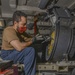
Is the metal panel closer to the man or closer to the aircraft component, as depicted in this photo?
the man

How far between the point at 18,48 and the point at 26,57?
23 centimetres

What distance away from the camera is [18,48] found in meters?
3.95

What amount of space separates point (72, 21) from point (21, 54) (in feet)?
4.84

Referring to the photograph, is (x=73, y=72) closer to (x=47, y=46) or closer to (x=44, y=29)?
(x=47, y=46)

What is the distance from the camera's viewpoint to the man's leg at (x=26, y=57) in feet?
12.7

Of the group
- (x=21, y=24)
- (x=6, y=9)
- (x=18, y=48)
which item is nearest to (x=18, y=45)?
(x=18, y=48)

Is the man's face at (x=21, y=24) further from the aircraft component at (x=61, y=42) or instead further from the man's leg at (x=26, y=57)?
the aircraft component at (x=61, y=42)

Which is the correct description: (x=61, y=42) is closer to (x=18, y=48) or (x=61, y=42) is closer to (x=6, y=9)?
(x=18, y=48)

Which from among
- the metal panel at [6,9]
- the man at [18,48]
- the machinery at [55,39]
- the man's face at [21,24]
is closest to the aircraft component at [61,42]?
the machinery at [55,39]

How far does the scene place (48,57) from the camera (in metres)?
4.71

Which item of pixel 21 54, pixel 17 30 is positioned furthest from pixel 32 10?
pixel 21 54

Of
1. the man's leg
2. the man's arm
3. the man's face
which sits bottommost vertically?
the man's leg

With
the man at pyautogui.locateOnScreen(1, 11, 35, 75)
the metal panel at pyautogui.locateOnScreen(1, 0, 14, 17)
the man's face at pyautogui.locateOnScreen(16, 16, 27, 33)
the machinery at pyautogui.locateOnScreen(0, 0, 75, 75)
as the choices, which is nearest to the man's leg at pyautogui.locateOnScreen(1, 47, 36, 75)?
the man at pyautogui.locateOnScreen(1, 11, 35, 75)

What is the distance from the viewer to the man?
3.91 m
